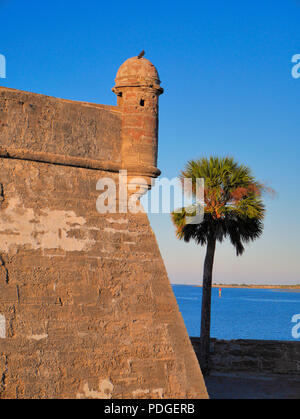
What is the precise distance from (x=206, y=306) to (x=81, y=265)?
8093 millimetres

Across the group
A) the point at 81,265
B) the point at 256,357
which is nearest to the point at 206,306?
the point at 256,357

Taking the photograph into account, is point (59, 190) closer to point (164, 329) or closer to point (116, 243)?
point (116, 243)

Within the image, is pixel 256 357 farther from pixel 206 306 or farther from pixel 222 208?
pixel 222 208

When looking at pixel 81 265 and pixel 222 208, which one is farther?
pixel 222 208

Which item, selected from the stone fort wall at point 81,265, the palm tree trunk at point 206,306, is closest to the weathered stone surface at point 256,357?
the palm tree trunk at point 206,306

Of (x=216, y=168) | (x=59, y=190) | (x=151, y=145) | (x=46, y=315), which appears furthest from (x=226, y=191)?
(x=46, y=315)

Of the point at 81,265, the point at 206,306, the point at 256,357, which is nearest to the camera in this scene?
the point at 81,265

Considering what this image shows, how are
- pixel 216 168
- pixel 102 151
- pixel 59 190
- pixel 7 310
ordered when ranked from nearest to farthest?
pixel 7 310 → pixel 59 190 → pixel 102 151 → pixel 216 168

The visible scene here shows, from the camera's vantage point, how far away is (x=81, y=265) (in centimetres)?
710

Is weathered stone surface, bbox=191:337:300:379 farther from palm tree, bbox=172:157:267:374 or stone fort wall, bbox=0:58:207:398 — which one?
stone fort wall, bbox=0:58:207:398

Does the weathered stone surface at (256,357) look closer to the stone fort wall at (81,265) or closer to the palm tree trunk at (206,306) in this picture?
the palm tree trunk at (206,306)

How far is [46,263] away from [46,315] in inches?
26.8

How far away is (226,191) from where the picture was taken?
15.1m

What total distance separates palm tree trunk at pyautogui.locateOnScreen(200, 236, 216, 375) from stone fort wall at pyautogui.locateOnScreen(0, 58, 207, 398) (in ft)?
21.8
